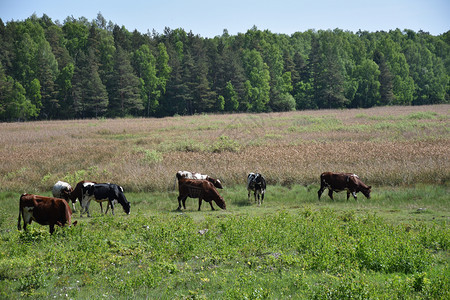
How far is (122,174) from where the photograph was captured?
1969 centimetres

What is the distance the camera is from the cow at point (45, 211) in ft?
35.9

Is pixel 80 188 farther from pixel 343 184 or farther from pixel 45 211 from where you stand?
pixel 343 184

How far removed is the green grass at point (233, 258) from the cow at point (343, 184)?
278cm

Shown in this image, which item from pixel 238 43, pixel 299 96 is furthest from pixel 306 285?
pixel 238 43

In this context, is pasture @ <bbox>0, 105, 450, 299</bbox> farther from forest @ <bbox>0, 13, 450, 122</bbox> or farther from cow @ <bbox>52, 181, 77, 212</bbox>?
forest @ <bbox>0, 13, 450, 122</bbox>

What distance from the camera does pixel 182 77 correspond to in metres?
86.3

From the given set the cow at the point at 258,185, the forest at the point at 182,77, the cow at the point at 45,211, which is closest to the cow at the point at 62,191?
the cow at the point at 45,211

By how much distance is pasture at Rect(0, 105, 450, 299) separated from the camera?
7.34m

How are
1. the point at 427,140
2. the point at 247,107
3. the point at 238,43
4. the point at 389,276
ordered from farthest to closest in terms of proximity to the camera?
the point at 238,43
the point at 247,107
the point at 427,140
the point at 389,276

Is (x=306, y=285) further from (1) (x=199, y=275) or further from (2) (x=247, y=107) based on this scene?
(2) (x=247, y=107)

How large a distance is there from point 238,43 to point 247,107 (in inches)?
1295

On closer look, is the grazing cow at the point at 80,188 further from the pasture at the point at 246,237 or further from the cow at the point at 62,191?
the pasture at the point at 246,237

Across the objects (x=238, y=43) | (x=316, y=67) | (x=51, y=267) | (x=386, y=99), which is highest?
(x=238, y=43)

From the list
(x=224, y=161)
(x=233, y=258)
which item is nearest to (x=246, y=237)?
(x=233, y=258)
